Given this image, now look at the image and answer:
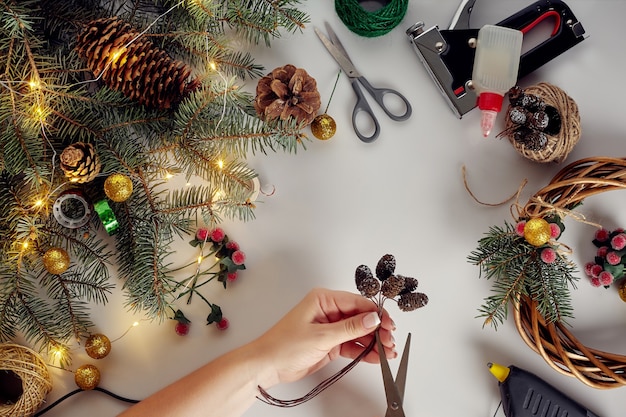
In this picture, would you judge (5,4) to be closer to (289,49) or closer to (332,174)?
(289,49)

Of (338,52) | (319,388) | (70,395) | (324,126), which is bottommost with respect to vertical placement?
(70,395)

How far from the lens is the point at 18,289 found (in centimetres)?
104

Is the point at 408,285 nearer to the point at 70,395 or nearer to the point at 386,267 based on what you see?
the point at 386,267

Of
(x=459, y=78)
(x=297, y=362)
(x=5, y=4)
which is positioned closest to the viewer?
(x=5, y=4)

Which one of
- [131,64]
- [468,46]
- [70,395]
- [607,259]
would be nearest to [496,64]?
[468,46]

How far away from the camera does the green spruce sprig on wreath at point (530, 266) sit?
102 centimetres

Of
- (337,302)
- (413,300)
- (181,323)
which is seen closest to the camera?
(413,300)

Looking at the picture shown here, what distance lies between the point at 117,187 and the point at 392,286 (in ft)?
1.58

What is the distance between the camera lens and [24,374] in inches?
42.2

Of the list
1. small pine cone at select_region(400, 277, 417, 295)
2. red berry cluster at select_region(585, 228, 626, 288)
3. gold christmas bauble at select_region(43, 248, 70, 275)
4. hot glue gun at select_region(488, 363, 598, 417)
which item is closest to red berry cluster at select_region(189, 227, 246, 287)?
gold christmas bauble at select_region(43, 248, 70, 275)

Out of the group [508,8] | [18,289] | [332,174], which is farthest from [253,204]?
[508,8]

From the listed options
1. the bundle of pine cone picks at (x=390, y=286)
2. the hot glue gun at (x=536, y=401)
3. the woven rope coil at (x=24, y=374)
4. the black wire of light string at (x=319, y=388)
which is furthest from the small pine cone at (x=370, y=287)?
the woven rope coil at (x=24, y=374)

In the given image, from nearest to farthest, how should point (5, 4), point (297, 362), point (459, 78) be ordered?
point (5, 4) < point (297, 362) < point (459, 78)

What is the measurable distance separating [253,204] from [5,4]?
52 cm
